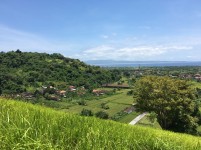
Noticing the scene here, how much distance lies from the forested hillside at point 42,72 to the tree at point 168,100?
2076 inches

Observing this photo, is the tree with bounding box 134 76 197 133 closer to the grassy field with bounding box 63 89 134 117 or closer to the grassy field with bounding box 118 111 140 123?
the grassy field with bounding box 118 111 140 123

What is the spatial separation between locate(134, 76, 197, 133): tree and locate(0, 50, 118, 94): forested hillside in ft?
173

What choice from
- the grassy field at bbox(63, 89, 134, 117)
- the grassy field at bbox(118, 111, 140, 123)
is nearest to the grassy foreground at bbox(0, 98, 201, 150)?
the grassy field at bbox(118, 111, 140, 123)

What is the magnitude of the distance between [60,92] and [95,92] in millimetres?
14440

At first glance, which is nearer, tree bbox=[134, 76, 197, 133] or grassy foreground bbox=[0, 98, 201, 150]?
grassy foreground bbox=[0, 98, 201, 150]

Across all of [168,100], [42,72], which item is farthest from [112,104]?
[168,100]

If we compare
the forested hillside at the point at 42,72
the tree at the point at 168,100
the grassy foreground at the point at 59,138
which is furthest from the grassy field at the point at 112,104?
the grassy foreground at the point at 59,138

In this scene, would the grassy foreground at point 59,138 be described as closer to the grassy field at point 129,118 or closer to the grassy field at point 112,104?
the grassy field at point 129,118

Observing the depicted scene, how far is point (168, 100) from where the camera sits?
2606 centimetres

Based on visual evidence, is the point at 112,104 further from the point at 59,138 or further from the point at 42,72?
the point at 59,138

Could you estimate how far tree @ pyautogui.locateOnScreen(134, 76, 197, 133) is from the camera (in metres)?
26.0

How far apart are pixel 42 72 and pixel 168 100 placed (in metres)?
78.6

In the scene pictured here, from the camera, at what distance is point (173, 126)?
27.5 m

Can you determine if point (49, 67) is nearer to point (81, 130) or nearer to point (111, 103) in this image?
point (111, 103)
